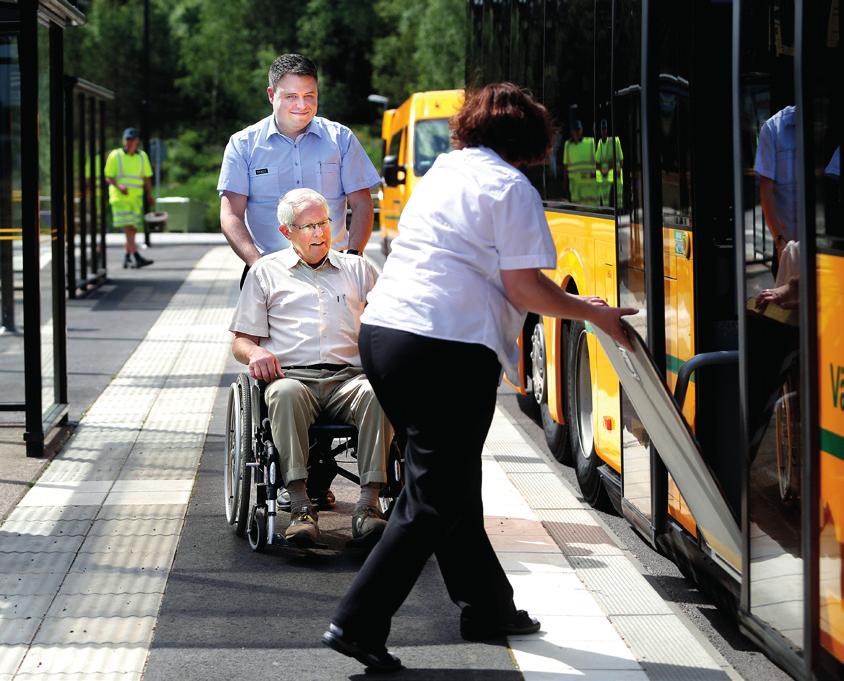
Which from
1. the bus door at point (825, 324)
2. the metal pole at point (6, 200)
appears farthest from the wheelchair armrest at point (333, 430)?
the metal pole at point (6, 200)

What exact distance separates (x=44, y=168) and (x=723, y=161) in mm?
6992

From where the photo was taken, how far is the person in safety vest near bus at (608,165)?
5848mm

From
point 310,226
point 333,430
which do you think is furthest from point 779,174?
point 310,226

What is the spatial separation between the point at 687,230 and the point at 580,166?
1995mm

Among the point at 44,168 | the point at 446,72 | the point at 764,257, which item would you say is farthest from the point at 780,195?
the point at 446,72

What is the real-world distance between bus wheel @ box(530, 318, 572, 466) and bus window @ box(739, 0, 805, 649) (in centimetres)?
361

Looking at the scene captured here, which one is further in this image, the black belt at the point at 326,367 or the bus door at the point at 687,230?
the black belt at the point at 326,367

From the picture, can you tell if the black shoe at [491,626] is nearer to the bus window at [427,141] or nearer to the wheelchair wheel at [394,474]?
the wheelchair wheel at [394,474]

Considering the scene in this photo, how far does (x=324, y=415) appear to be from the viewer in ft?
18.7

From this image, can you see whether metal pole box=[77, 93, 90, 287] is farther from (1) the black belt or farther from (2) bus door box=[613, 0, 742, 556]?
(2) bus door box=[613, 0, 742, 556]

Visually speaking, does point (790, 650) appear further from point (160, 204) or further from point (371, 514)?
point (160, 204)

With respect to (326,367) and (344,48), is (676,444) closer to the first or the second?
(326,367)

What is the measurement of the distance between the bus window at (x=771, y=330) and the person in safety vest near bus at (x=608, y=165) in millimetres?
1593

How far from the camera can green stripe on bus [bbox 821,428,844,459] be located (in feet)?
11.1
